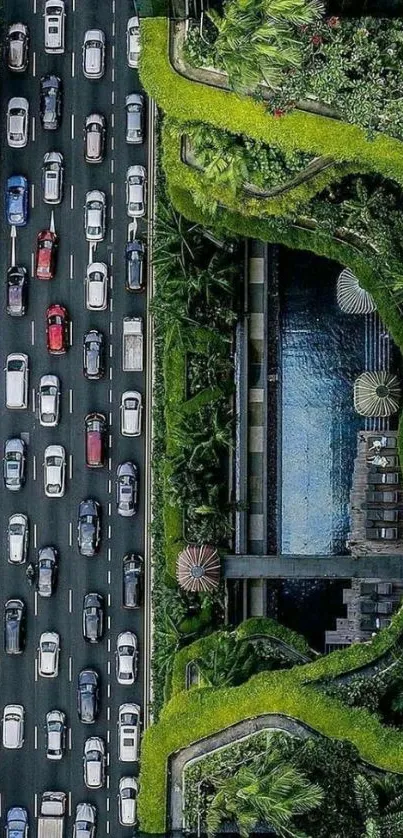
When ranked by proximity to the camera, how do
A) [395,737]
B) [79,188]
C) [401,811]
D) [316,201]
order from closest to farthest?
[401,811] < [395,737] < [316,201] < [79,188]

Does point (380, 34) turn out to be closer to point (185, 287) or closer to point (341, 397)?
point (185, 287)

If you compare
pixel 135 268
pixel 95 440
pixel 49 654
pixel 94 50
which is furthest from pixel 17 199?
pixel 49 654

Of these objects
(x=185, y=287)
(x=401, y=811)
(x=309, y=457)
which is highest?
(x=185, y=287)

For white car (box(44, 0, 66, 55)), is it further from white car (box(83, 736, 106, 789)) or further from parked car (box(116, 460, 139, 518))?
white car (box(83, 736, 106, 789))

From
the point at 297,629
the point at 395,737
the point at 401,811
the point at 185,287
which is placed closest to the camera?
the point at 401,811

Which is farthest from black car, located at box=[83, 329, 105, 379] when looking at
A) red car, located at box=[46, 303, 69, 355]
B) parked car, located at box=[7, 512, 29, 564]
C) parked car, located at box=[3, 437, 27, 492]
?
parked car, located at box=[7, 512, 29, 564]

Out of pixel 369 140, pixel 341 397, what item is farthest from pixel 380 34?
pixel 341 397
